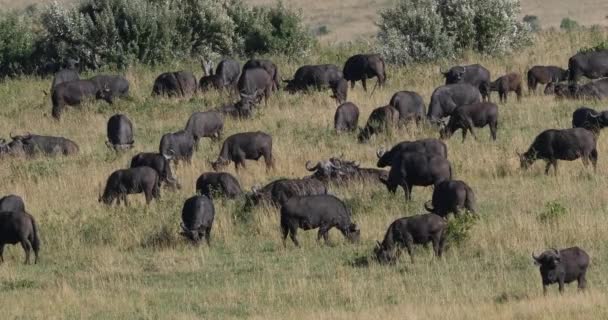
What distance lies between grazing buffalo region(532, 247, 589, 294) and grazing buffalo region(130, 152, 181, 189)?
9597 millimetres

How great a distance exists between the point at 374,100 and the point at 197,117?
5244 mm

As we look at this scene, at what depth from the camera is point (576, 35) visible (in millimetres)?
39250

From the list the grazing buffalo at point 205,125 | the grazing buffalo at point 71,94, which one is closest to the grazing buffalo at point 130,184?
the grazing buffalo at point 205,125

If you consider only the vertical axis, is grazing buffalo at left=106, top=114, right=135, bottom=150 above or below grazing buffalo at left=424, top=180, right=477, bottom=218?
above

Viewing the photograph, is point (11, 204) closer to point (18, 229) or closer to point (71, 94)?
point (18, 229)

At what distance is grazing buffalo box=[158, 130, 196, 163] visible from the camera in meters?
27.0

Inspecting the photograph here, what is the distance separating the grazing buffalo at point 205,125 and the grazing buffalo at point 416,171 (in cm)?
673

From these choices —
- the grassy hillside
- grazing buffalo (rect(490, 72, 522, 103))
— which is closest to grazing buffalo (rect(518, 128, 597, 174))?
the grassy hillside

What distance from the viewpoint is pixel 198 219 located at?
20812 millimetres

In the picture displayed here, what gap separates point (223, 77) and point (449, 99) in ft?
24.5

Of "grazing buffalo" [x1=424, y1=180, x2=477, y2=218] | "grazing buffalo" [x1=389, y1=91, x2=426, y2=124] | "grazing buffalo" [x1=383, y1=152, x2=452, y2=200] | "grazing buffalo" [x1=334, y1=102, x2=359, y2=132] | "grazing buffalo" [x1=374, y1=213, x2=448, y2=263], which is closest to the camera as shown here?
"grazing buffalo" [x1=374, y1=213, x2=448, y2=263]

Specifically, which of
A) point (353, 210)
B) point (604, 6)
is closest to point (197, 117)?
point (353, 210)

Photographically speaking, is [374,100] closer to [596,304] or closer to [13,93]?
[13,93]

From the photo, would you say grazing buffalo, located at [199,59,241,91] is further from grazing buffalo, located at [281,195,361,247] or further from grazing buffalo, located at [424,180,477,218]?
grazing buffalo, located at [281,195,361,247]
